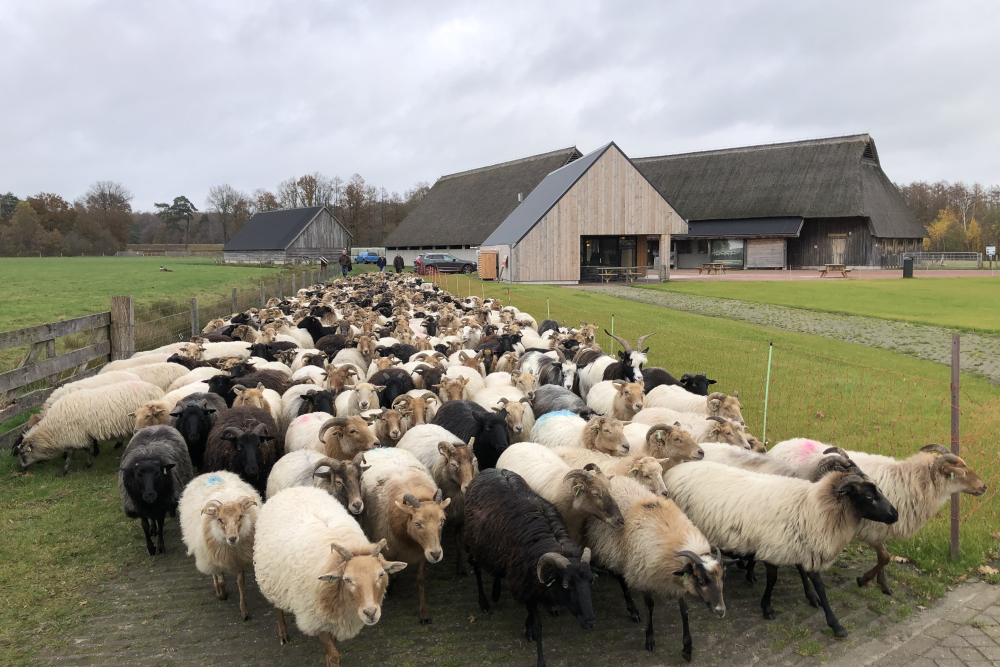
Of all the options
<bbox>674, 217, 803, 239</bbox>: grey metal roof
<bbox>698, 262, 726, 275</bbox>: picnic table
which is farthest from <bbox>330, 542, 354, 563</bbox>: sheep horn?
<bbox>674, 217, 803, 239</bbox>: grey metal roof

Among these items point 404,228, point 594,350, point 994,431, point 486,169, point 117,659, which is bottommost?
point 117,659

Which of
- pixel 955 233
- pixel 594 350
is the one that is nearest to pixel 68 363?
pixel 594 350

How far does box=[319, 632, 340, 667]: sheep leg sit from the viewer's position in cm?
432

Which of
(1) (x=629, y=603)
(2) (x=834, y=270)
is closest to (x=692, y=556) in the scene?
(1) (x=629, y=603)

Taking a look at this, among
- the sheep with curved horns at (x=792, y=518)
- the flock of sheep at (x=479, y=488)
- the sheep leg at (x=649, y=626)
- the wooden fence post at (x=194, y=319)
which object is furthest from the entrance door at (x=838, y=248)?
the sheep leg at (x=649, y=626)

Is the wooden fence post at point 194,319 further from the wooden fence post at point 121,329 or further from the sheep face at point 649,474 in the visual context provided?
the sheep face at point 649,474

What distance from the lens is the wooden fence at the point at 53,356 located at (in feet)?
28.4

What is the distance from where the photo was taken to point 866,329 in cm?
1923

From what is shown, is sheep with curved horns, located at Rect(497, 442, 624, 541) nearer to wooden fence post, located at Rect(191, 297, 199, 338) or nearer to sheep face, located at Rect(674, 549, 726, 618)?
sheep face, located at Rect(674, 549, 726, 618)

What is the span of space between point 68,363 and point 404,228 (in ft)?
195

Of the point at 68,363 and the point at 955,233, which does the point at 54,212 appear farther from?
the point at 955,233

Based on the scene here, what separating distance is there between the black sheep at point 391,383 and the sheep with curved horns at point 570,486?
3005 mm

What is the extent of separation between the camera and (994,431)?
8.67m

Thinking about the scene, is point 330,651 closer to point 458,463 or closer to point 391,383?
point 458,463
